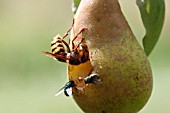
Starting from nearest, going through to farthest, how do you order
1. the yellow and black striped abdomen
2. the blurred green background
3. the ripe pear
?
the ripe pear
the yellow and black striped abdomen
the blurred green background

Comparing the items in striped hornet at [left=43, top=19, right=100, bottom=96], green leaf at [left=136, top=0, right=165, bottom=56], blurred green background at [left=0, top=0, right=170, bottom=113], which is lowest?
blurred green background at [left=0, top=0, right=170, bottom=113]

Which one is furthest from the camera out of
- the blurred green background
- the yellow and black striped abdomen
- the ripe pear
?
the blurred green background

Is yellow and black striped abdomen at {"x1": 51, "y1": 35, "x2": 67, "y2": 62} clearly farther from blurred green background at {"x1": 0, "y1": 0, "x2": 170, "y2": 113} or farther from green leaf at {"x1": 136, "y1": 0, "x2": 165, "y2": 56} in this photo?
blurred green background at {"x1": 0, "y1": 0, "x2": 170, "y2": 113}

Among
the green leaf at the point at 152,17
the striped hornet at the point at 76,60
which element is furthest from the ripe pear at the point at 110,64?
the green leaf at the point at 152,17

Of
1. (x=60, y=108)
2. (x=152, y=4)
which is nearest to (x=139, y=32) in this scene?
(x=60, y=108)

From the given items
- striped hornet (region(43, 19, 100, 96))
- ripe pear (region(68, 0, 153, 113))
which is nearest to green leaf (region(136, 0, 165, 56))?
ripe pear (region(68, 0, 153, 113))

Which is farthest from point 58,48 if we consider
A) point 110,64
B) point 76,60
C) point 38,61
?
point 38,61
